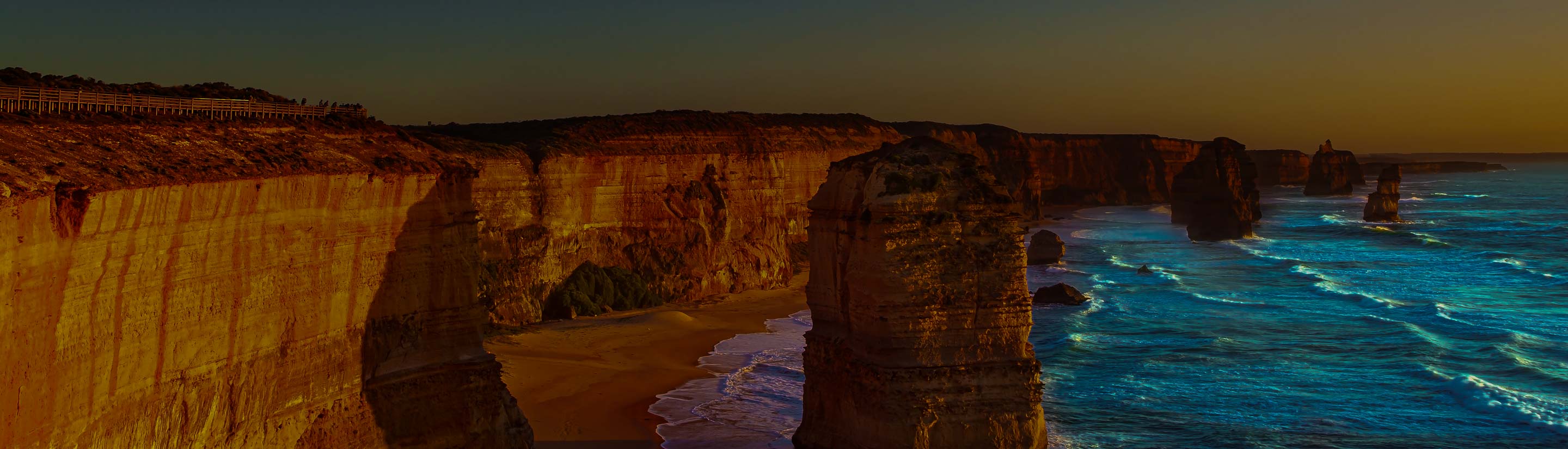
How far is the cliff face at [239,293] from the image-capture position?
12.3 metres

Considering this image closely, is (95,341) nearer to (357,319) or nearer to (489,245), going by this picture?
(357,319)

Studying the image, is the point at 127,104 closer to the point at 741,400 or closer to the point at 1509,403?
the point at 741,400

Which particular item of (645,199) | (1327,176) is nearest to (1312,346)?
(645,199)

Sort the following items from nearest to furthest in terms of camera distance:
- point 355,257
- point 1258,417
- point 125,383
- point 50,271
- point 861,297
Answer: point 50,271
point 125,383
point 355,257
point 861,297
point 1258,417

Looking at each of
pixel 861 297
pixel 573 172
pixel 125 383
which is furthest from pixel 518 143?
pixel 125 383

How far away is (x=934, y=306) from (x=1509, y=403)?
16.3 meters

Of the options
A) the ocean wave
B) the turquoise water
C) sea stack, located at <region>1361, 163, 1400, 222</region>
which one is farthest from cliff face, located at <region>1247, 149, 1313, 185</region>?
the ocean wave

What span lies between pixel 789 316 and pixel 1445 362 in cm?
1878

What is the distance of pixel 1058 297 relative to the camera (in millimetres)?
44750

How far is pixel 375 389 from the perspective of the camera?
1773 cm

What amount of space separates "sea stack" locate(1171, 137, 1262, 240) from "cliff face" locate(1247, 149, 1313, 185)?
100096mm

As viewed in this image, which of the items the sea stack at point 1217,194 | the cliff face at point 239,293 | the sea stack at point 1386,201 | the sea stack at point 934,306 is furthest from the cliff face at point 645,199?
the sea stack at point 1386,201

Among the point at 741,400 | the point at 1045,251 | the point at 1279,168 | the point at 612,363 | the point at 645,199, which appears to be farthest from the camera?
the point at 1279,168

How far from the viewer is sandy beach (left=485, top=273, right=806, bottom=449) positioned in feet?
83.5
